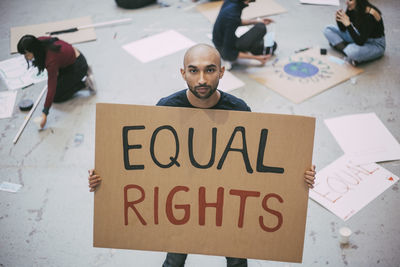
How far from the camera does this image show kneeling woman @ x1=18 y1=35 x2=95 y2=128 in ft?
7.93

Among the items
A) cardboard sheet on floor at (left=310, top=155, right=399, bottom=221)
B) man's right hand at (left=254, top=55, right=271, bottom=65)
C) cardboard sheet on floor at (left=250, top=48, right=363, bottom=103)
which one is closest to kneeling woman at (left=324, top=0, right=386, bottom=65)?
cardboard sheet on floor at (left=250, top=48, right=363, bottom=103)

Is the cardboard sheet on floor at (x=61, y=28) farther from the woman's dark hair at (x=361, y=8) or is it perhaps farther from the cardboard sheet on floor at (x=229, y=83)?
the woman's dark hair at (x=361, y=8)

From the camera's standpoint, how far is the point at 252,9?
162 inches

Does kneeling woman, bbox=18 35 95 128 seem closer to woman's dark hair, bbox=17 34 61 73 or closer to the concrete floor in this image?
woman's dark hair, bbox=17 34 61 73

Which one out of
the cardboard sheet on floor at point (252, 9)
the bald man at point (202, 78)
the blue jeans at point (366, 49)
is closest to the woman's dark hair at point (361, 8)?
the blue jeans at point (366, 49)

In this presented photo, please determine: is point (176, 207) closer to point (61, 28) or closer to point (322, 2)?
point (61, 28)

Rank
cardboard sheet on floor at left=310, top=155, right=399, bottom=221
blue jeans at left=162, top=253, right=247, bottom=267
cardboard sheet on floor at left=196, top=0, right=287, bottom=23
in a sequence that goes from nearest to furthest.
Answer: blue jeans at left=162, top=253, right=247, bottom=267, cardboard sheet on floor at left=310, top=155, right=399, bottom=221, cardboard sheet on floor at left=196, top=0, right=287, bottom=23

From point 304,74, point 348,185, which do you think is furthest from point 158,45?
Result: point 348,185

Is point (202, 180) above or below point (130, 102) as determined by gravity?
above

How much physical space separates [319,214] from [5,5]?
4777 mm

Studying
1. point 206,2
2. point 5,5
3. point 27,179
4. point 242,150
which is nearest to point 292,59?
point 206,2

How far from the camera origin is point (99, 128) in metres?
1.13

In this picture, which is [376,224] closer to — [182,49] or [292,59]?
[292,59]

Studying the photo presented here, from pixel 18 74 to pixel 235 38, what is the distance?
2.19m
